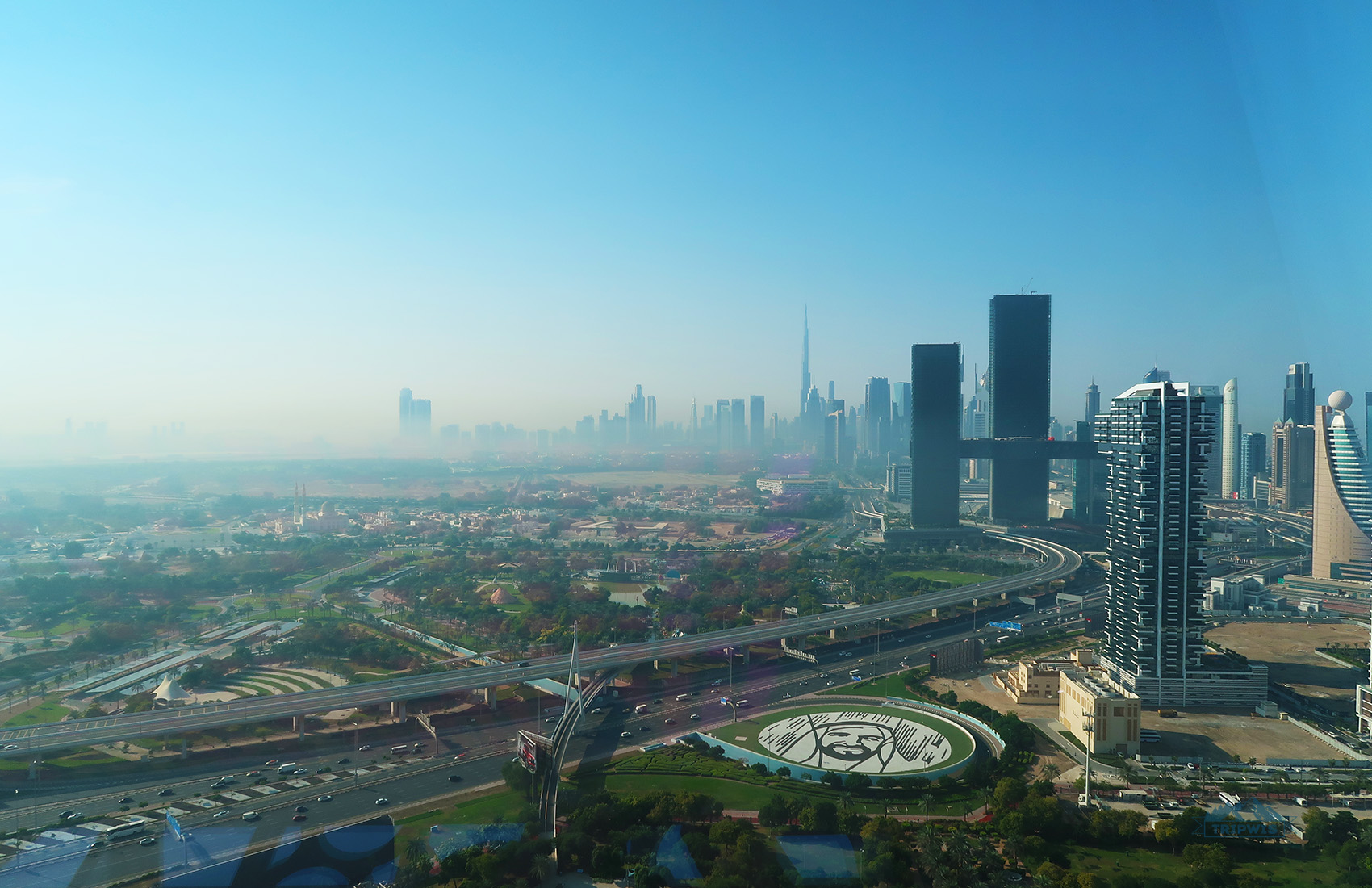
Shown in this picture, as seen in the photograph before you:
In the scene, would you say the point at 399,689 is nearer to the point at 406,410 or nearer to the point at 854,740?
the point at 854,740

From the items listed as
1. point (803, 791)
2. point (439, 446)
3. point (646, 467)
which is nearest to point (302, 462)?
point (439, 446)

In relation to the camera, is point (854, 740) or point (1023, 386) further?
point (1023, 386)

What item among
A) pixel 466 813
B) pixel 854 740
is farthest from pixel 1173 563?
pixel 466 813

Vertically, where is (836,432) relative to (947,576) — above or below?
above

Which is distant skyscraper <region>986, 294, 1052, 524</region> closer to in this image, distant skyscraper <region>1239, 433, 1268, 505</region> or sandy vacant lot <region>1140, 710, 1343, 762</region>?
distant skyscraper <region>1239, 433, 1268, 505</region>

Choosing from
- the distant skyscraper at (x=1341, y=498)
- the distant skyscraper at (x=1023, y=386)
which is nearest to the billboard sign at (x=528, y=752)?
the distant skyscraper at (x=1341, y=498)

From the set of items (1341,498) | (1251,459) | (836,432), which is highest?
(836,432)

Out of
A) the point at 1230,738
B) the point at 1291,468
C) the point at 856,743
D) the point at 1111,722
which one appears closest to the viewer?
the point at 1111,722
